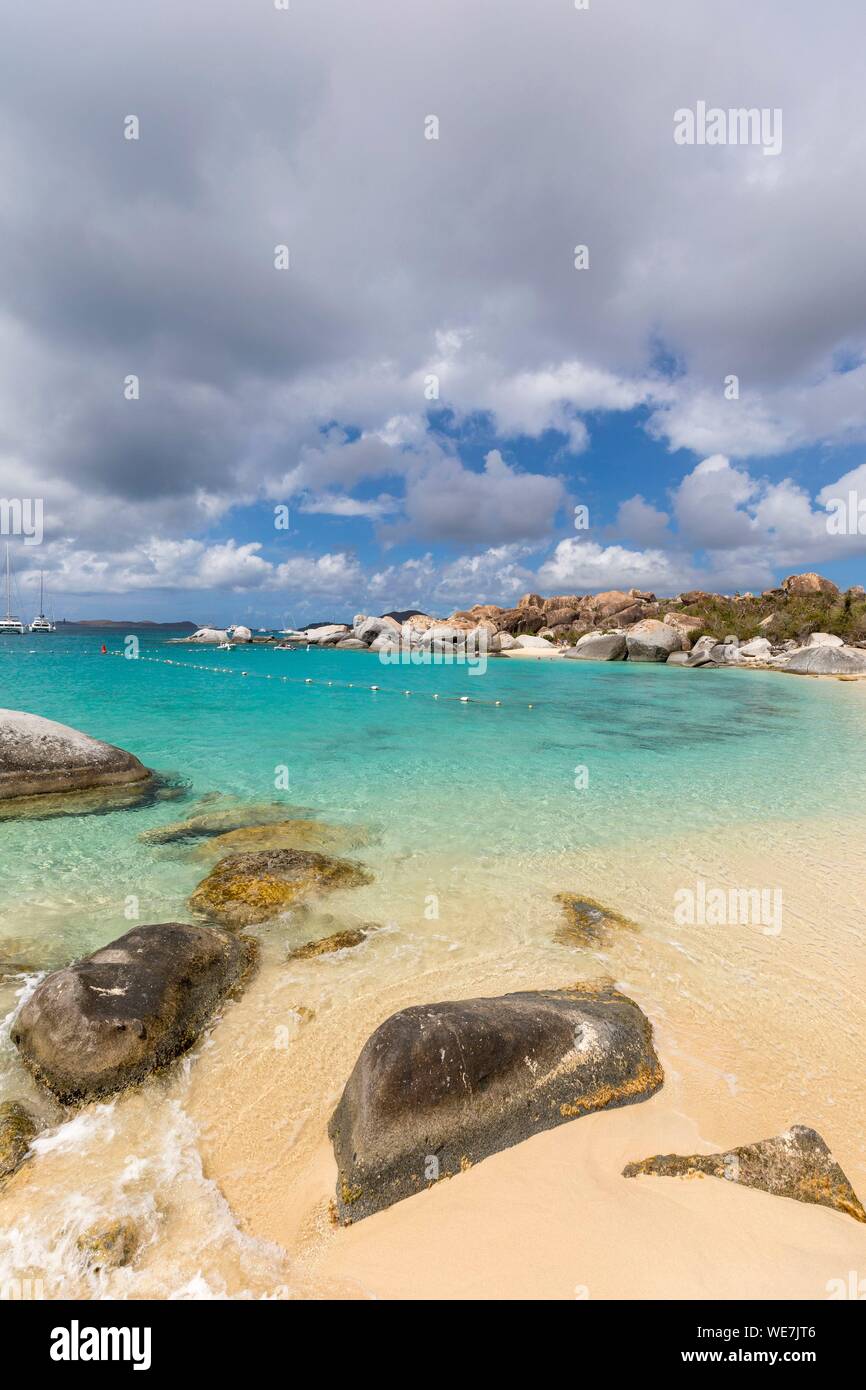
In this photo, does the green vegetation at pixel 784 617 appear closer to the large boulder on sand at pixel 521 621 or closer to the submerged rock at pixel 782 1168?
the large boulder on sand at pixel 521 621

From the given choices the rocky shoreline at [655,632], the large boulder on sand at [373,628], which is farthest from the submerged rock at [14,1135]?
the large boulder on sand at [373,628]

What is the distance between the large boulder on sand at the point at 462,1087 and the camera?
3.83 m

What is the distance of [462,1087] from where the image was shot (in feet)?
13.5

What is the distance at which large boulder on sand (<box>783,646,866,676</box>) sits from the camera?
2210 inches

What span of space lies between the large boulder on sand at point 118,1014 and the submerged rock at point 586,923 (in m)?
4.29

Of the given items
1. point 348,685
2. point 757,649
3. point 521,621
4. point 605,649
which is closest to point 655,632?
point 605,649

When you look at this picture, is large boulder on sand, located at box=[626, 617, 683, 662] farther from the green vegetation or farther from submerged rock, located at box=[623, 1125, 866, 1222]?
submerged rock, located at box=[623, 1125, 866, 1222]

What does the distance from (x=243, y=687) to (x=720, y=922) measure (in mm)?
38077

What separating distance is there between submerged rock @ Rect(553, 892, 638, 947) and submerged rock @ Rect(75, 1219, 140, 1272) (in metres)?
5.32

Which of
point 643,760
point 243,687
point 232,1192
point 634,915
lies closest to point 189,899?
point 232,1192

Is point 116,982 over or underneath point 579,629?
underneath

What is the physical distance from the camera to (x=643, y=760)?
63.3 ft

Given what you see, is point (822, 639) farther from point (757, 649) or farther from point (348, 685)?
point (348, 685)

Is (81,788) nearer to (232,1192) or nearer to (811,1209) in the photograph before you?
(232,1192)
